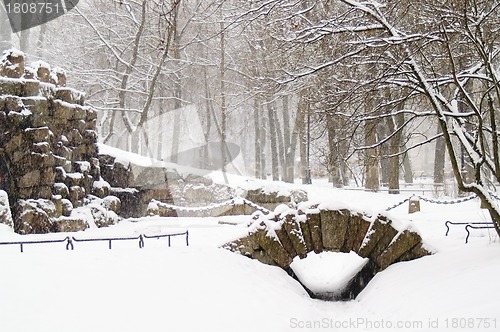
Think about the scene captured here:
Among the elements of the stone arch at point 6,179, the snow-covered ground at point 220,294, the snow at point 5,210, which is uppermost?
the stone arch at point 6,179

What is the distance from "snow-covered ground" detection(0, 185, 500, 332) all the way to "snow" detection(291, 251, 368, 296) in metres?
1.65

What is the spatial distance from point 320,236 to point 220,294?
3339 mm

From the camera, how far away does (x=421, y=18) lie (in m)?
9.02

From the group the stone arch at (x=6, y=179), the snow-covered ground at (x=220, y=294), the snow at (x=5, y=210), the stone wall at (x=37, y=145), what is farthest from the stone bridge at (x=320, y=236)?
the stone arch at (x=6, y=179)

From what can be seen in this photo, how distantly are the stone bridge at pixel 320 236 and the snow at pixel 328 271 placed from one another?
4.96 feet

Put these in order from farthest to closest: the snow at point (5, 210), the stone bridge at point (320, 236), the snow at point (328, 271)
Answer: the snow at point (5, 210)
the snow at point (328, 271)
the stone bridge at point (320, 236)

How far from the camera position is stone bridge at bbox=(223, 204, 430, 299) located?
34.4ft

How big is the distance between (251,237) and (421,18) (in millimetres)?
5076

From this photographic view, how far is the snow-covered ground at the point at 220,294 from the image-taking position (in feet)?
20.8

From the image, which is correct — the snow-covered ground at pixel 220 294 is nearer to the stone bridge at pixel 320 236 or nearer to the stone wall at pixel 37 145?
the stone bridge at pixel 320 236

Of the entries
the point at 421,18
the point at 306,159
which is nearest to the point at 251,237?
the point at 421,18

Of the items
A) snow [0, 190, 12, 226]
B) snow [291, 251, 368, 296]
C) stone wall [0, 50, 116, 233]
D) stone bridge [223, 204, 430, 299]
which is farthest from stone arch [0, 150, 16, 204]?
snow [291, 251, 368, 296]

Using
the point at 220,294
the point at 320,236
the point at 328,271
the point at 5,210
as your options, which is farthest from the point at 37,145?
the point at 220,294

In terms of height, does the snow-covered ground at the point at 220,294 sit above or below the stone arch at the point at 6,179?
below
